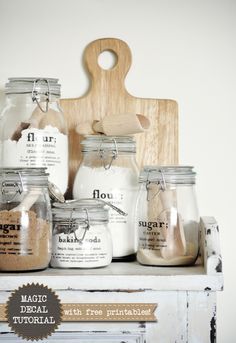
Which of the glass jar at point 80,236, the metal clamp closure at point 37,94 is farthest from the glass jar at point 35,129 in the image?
the glass jar at point 80,236

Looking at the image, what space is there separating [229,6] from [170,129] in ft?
0.97

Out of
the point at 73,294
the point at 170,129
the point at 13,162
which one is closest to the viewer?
the point at 73,294

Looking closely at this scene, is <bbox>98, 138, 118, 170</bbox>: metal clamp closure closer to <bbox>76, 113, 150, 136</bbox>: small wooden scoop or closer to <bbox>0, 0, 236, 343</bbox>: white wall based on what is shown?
<bbox>76, 113, 150, 136</bbox>: small wooden scoop

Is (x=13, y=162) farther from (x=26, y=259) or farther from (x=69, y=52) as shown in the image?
(x=69, y=52)

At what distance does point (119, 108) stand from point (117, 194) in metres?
0.25

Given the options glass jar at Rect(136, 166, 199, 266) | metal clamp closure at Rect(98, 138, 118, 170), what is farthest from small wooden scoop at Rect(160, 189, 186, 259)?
metal clamp closure at Rect(98, 138, 118, 170)

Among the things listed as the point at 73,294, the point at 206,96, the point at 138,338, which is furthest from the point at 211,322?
the point at 206,96

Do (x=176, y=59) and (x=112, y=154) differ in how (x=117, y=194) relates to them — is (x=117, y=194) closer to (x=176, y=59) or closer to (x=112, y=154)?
(x=112, y=154)

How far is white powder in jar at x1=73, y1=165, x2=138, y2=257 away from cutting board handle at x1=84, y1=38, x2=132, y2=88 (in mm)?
249

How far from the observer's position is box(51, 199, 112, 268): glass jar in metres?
1.20

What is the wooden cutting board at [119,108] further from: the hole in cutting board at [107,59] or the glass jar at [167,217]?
the glass jar at [167,217]

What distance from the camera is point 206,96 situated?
5.06ft

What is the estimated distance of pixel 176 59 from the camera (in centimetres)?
154

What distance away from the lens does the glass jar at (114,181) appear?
4.29 feet
